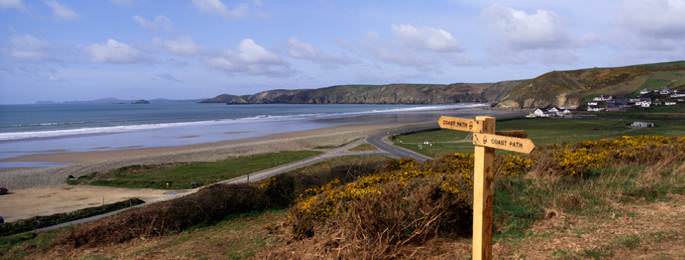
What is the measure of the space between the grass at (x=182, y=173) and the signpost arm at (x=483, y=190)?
24.3 meters

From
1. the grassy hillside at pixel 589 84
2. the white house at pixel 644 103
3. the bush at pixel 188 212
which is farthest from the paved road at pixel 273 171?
the grassy hillside at pixel 589 84

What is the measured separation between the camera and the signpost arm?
474 centimetres

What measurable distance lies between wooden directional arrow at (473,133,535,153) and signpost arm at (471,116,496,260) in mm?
89

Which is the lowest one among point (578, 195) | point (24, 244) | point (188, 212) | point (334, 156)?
point (334, 156)

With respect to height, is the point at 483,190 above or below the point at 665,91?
below

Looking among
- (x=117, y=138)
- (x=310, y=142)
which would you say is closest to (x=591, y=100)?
(x=310, y=142)

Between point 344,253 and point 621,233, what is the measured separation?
4.14m

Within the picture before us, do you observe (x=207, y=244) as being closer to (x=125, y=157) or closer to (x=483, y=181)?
(x=483, y=181)

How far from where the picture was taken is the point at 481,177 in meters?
4.73

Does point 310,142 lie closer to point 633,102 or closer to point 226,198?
point 226,198

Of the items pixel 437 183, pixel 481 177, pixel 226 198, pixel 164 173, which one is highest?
pixel 481 177

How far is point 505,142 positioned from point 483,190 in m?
0.53

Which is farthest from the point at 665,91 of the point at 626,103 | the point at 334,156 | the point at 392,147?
the point at 334,156

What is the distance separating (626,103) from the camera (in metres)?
104
